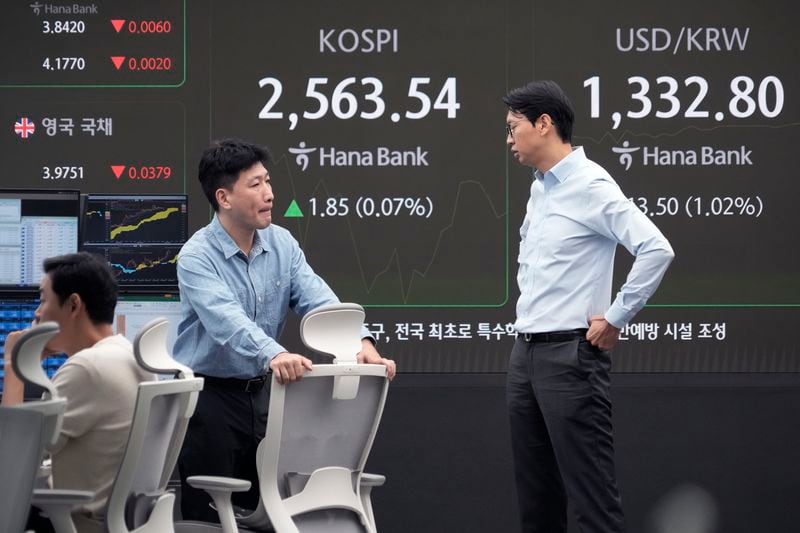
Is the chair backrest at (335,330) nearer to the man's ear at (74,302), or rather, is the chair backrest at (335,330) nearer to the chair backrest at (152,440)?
the chair backrest at (152,440)

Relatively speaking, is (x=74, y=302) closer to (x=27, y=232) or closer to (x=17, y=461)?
(x=17, y=461)

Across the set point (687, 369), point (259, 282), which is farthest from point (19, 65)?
point (687, 369)

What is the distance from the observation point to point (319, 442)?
10.1ft

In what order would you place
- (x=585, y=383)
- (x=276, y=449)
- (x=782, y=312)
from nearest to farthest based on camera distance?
(x=276, y=449)
(x=585, y=383)
(x=782, y=312)

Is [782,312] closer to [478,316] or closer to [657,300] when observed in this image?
[657,300]

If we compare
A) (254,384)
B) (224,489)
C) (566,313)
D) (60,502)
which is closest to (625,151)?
(566,313)

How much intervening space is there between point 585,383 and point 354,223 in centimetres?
173

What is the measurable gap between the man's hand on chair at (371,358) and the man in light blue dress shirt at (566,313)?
1.73 feet

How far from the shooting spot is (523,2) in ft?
16.3

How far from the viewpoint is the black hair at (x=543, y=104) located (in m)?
3.67

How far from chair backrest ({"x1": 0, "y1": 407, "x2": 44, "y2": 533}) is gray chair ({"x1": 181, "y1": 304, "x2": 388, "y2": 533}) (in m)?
0.76

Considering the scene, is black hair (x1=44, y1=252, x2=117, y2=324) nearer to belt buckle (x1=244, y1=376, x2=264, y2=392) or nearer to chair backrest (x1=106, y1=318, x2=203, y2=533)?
chair backrest (x1=106, y1=318, x2=203, y2=533)

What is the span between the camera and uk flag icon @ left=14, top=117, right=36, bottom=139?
196 inches

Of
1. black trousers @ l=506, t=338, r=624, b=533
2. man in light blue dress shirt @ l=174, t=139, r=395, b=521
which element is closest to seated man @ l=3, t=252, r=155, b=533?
man in light blue dress shirt @ l=174, t=139, r=395, b=521
